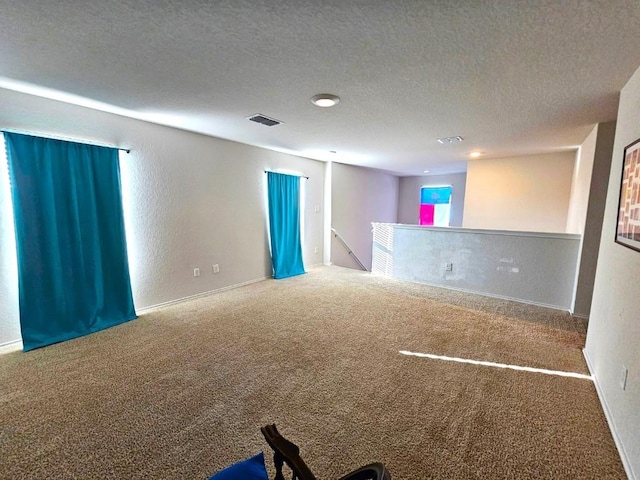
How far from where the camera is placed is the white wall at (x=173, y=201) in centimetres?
267

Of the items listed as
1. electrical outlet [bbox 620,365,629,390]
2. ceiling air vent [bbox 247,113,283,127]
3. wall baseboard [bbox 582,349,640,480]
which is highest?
ceiling air vent [bbox 247,113,283,127]

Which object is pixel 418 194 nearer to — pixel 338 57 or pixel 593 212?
pixel 593 212

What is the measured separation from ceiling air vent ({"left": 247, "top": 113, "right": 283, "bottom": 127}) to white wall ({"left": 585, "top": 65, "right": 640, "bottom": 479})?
2931 mm

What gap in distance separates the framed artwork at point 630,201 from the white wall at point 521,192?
323 centimetres

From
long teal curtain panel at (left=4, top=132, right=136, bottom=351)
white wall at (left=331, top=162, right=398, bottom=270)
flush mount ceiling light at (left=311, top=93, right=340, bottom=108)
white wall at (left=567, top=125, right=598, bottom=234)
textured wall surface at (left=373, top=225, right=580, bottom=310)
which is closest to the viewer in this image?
flush mount ceiling light at (left=311, top=93, right=340, bottom=108)

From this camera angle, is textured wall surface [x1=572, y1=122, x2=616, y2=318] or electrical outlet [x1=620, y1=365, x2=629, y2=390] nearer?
electrical outlet [x1=620, y1=365, x2=629, y2=390]

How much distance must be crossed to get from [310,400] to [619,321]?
206cm

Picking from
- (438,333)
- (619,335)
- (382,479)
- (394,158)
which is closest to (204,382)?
(382,479)

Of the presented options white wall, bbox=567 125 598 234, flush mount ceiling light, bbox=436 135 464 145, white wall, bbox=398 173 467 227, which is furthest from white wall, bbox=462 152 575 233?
white wall, bbox=398 173 467 227

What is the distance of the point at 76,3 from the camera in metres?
1.37

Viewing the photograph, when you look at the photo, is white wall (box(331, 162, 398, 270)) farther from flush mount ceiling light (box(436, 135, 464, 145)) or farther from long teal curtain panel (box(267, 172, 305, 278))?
flush mount ceiling light (box(436, 135, 464, 145))

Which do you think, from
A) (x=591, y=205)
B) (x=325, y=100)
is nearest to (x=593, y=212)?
(x=591, y=205)

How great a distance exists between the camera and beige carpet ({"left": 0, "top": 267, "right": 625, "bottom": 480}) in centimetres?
149

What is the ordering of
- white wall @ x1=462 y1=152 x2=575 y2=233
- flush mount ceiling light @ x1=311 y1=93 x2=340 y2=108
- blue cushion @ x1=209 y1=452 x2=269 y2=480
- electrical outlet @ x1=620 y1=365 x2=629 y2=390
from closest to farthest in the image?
1. blue cushion @ x1=209 y1=452 x2=269 y2=480
2. electrical outlet @ x1=620 y1=365 x2=629 y2=390
3. flush mount ceiling light @ x1=311 y1=93 x2=340 y2=108
4. white wall @ x1=462 y1=152 x2=575 y2=233
